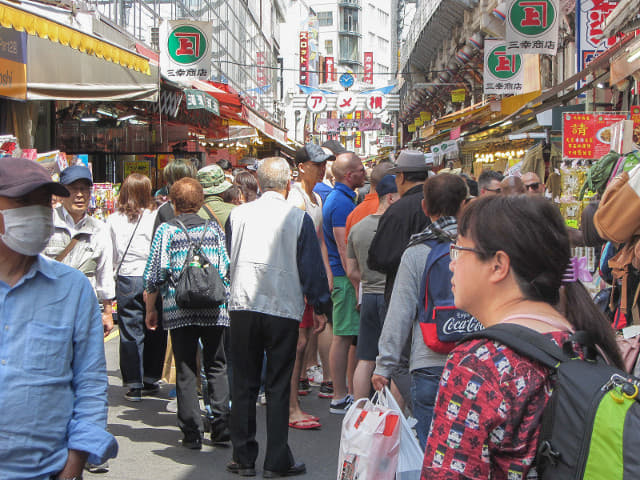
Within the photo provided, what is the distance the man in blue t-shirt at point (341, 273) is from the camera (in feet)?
21.4

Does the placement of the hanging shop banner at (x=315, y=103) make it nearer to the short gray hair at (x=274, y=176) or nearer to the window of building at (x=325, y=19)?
the short gray hair at (x=274, y=176)

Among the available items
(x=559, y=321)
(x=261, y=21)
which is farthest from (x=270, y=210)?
(x=261, y=21)

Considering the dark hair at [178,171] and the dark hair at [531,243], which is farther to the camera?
the dark hair at [178,171]

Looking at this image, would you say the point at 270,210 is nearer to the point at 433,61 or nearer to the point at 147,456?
the point at 147,456

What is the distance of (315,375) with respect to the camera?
7910 mm

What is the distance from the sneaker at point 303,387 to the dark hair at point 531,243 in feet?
18.1

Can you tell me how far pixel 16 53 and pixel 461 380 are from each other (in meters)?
5.90

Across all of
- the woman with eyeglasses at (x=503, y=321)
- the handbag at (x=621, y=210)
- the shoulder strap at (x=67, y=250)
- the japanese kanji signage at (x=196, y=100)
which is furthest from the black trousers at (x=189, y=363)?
the japanese kanji signage at (x=196, y=100)

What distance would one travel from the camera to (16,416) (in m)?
2.30

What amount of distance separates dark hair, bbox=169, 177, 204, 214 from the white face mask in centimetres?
317

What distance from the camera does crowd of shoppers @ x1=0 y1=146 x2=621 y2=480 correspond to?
1.83m

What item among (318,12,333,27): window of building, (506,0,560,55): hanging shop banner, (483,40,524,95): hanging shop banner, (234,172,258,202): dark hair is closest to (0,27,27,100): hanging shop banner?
(234,172,258,202): dark hair

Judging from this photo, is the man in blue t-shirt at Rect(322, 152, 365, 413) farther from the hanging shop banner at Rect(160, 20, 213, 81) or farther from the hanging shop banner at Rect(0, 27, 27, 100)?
the hanging shop banner at Rect(160, 20, 213, 81)

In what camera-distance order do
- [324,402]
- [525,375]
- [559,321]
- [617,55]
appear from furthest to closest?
[617,55] < [324,402] < [559,321] < [525,375]
